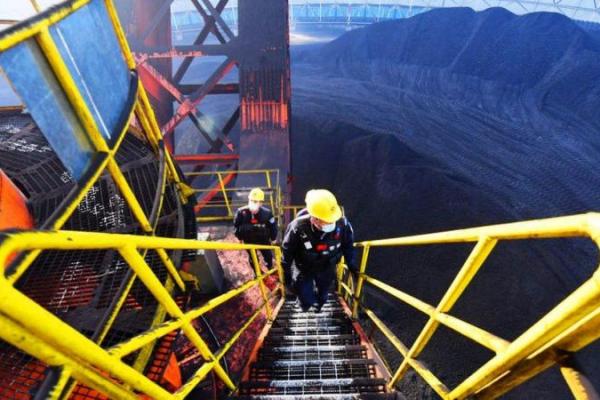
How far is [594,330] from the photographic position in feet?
3.39

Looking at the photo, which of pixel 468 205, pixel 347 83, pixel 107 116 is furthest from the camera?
pixel 347 83

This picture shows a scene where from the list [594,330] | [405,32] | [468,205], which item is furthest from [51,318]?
[405,32]

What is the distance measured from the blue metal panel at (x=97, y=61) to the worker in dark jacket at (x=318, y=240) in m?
1.73

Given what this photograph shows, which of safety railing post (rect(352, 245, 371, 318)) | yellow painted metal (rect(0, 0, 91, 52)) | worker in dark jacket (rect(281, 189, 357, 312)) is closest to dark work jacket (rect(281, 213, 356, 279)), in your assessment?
worker in dark jacket (rect(281, 189, 357, 312))

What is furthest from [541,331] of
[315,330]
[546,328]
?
[315,330]

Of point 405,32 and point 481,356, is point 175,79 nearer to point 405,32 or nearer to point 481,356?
point 481,356

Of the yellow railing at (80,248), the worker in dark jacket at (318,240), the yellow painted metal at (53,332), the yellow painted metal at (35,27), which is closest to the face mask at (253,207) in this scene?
the worker in dark jacket at (318,240)

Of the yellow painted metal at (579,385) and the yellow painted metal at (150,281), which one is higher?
the yellow painted metal at (150,281)

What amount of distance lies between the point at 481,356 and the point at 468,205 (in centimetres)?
494

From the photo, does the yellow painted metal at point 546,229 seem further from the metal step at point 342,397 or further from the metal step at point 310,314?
the metal step at point 310,314

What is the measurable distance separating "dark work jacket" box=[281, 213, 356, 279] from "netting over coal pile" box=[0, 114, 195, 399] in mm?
1089

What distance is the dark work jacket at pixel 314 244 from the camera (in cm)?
332

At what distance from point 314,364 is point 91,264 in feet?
7.78

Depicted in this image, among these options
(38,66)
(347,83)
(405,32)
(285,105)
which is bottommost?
(38,66)
